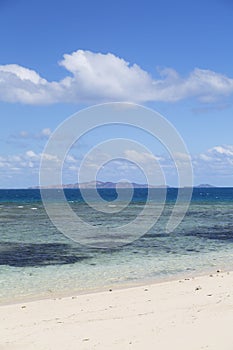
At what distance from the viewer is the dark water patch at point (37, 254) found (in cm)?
2261

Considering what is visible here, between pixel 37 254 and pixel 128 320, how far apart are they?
1495 cm

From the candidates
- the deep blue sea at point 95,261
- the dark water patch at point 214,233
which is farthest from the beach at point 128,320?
the dark water patch at point 214,233

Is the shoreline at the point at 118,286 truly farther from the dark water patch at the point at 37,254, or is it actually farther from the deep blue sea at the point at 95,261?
the dark water patch at the point at 37,254

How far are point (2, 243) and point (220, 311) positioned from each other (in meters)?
21.7

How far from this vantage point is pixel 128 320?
36.7 feet

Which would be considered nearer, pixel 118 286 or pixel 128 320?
pixel 128 320

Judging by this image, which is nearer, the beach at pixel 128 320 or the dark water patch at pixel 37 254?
the beach at pixel 128 320

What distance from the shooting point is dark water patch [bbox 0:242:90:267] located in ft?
74.2

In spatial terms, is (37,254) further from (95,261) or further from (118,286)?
(118,286)

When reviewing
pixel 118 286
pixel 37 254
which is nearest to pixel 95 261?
pixel 37 254

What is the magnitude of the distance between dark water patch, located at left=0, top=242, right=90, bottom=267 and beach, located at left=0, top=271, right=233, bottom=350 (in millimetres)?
7867

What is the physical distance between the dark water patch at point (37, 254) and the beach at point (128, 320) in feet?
25.8

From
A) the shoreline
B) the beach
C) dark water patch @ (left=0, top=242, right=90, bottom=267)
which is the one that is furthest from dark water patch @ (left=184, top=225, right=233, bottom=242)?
the beach

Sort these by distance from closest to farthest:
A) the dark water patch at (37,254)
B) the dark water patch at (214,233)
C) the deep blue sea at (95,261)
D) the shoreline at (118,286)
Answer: the shoreline at (118,286)
the deep blue sea at (95,261)
the dark water patch at (37,254)
the dark water patch at (214,233)
